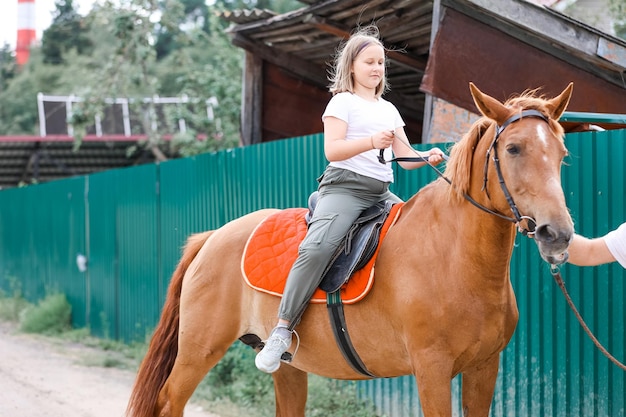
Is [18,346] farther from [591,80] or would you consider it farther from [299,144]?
[591,80]

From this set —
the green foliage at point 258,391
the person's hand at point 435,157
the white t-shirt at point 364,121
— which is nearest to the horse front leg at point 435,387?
the person's hand at point 435,157

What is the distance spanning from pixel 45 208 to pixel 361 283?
474 inches

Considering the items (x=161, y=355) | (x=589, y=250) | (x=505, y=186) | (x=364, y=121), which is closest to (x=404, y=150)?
(x=364, y=121)

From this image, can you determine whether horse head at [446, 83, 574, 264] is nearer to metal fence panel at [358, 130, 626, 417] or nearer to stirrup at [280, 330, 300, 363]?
stirrup at [280, 330, 300, 363]

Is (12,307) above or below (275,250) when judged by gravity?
below

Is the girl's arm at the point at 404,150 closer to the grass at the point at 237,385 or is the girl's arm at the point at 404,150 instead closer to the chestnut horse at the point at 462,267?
the chestnut horse at the point at 462,267

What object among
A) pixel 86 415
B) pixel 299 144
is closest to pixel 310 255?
pixel 299 144

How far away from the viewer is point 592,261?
11.8ft

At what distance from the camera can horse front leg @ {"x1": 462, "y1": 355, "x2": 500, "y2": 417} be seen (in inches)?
152

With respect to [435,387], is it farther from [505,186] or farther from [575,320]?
[575,320]

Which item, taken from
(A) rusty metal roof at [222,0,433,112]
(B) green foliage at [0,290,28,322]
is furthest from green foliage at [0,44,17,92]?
(A) rusty metal roof at [222,0,433,112]

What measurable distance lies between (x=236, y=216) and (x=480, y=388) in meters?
5.11

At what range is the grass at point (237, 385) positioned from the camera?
22.5 feet

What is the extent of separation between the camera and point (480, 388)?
12.7ft
